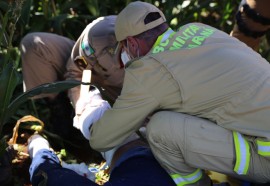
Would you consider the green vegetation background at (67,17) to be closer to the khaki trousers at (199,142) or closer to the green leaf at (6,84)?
the green leaf at (6,84)

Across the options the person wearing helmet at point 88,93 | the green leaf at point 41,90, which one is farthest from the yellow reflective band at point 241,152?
the green leaf at point 41,90

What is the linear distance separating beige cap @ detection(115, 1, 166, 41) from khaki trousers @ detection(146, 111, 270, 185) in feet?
1.05

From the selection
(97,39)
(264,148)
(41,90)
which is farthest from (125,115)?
(97,39)

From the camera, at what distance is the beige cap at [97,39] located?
7.93 feet

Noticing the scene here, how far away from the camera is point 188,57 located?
73.0 inches

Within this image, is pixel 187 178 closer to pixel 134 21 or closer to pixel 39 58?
pixel 134 21

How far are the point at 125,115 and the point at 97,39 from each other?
633 millimetres

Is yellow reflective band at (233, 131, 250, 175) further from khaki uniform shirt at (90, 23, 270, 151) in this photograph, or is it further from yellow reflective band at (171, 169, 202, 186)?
yellow reflective band at (171, 169, 202, 186)

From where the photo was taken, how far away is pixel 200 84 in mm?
1841

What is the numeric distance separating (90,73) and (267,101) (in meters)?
0.94

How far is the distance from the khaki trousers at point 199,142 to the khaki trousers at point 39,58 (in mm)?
884

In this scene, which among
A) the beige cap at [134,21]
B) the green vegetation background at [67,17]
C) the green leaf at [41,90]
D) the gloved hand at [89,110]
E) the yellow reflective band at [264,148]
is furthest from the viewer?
the green vegetation background at [67,17]

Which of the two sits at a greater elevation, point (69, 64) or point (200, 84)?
point (200, 84)

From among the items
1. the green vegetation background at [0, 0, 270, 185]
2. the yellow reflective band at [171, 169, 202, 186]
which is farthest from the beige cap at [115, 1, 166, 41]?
the green vegetation background at [0, 0, 270, 185]
